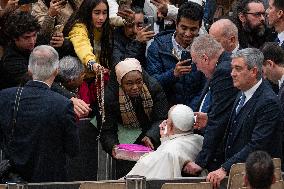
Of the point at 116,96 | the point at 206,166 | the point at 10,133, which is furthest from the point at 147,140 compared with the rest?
the point at 10,133

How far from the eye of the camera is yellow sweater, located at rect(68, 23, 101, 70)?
1166 cm

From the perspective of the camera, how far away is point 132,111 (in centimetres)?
1110

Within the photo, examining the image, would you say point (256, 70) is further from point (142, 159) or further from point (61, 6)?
point (61, 6)

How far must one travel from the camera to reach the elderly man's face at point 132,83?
35.8 ft

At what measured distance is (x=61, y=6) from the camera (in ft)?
39.0

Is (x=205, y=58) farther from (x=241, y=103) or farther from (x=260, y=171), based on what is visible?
(x=260, y=171)

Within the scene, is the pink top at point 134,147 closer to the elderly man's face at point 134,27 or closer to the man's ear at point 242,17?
the elderly man's face at point 134,27

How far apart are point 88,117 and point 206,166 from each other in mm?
2224

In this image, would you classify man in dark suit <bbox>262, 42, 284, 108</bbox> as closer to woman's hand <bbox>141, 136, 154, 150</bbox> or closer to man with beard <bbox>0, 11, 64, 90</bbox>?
woman's hand <bbox>141, 136, 154, 150</bbox>

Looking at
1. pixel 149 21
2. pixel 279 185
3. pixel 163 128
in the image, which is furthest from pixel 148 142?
pixel 279 185

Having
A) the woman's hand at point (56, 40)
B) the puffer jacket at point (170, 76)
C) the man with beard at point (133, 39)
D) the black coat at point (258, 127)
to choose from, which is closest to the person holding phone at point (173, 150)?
A: the black coat at point (258, 127)

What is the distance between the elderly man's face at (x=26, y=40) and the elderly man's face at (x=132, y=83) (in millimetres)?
1082

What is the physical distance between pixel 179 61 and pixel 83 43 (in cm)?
114

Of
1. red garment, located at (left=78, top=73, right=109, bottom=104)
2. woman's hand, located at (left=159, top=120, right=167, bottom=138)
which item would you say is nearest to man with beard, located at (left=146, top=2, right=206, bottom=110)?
red garment, located at (left=78, top=73, right=109, bottom=104)
